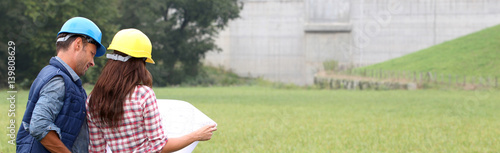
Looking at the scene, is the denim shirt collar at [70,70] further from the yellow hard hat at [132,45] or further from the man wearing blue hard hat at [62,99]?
the yellow hard hat at [132,45]

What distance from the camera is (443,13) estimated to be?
150 feet

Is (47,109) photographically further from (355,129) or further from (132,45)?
(355,129)

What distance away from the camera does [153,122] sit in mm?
3275

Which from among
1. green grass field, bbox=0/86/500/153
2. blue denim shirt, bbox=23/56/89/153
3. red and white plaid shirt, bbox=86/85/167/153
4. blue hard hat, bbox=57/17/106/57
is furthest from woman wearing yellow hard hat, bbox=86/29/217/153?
green grass field, bbox=0/86/500/153

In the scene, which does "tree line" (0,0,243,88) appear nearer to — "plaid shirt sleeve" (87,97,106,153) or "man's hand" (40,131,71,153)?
"plaid shirt sleeve" (87,97,106,153)

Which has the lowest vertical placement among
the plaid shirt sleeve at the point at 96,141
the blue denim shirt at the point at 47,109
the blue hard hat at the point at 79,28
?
the plaid shirt sleeve at the point at 96,141

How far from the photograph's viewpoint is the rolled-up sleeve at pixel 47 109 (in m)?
2.94

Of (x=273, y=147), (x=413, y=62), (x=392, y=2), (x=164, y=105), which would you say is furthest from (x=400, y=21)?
(x=164, y=105)

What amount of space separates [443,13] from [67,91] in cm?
4518

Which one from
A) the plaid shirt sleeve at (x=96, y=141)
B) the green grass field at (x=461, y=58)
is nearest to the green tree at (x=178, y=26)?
the green grass field at (x=461, y=58)

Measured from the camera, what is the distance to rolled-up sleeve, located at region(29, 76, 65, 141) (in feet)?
9.65

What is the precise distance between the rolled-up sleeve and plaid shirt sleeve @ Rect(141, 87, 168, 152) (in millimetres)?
417

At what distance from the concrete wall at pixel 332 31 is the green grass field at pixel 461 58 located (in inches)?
60.6

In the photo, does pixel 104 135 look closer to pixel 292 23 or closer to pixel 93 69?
pixel 93 69
